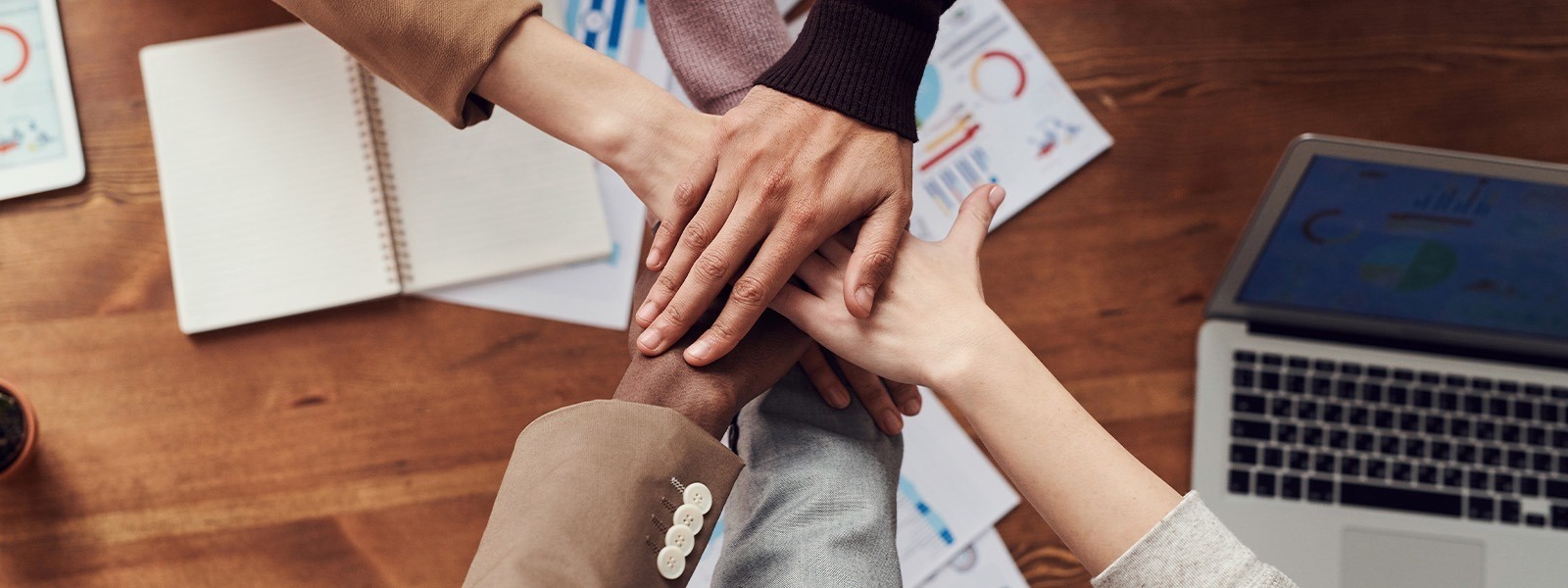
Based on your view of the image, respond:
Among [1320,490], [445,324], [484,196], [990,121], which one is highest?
[990,121]

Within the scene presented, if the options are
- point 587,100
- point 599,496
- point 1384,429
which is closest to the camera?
point 599,496

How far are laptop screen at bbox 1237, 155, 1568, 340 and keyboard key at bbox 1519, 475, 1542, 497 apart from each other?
0.14m

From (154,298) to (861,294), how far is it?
28.8 inches

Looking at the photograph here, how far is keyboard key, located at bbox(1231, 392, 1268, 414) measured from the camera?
3.20 ft

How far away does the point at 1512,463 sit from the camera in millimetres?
946

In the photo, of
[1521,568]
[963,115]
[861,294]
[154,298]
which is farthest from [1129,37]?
[154,298]

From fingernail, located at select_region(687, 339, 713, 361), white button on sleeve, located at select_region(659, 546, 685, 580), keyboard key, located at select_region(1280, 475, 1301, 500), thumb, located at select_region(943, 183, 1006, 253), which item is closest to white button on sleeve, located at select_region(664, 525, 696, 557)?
white button on sleeve, located at select_region(659, 546, 685, 580)

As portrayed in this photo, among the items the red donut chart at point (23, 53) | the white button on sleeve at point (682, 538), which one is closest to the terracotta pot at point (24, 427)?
the red donut chart at point (23, 53)

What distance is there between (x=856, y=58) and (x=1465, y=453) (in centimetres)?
68

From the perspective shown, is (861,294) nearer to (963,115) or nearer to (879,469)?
(879,469)

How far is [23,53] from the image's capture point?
104 centimetres

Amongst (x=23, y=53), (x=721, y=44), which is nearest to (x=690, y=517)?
(x=721, y=44)

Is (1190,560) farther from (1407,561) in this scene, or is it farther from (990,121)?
(990,121)

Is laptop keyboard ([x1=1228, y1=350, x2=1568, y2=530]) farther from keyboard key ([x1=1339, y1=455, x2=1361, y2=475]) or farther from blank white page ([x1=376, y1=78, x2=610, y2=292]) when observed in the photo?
blank white page ([x1=376, y1=78, x2=610, y2=292])
